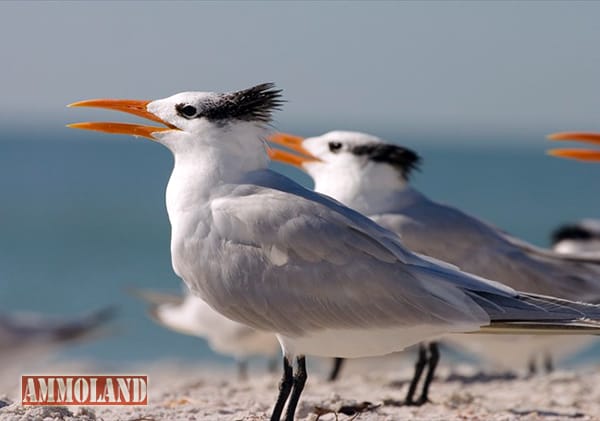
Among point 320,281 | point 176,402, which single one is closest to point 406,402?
point 176,402

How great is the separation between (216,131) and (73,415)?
4.60ft

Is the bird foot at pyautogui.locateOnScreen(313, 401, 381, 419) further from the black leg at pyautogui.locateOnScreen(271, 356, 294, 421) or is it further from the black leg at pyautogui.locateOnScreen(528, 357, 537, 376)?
the black leg at pyautogui.locateOnScreen(528, 357, 537, 376)

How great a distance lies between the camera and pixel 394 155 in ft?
23.4

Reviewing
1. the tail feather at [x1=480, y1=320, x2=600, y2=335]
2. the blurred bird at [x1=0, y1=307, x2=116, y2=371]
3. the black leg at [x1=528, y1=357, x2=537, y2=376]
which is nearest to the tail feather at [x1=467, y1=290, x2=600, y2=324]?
the tail feather at [x1=480, y1=320, x2=600, y2=335]

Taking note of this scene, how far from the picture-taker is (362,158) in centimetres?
716

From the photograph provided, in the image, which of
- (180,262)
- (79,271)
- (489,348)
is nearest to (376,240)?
(180,262)

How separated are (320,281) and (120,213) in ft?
119

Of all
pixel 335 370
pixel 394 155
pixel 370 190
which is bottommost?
pixel 335 370

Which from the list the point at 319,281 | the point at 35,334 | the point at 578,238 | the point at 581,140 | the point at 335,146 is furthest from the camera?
the point at 578,238

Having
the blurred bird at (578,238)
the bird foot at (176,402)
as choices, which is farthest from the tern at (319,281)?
the blurred bird at (578,238)

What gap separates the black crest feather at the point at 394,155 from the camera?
714 centimetres

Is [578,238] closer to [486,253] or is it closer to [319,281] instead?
[486,253]

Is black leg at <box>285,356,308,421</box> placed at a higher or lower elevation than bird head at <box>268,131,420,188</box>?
lower

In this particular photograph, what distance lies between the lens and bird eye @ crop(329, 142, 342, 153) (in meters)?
7.22
